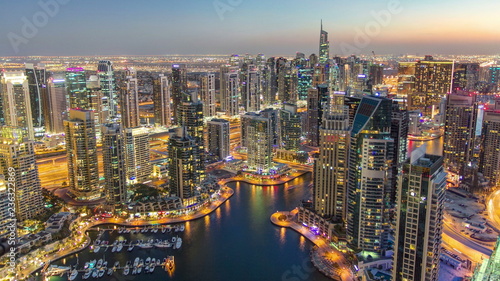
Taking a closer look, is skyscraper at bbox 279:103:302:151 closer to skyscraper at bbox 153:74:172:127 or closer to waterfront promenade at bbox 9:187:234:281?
waterfront promenade at bbox 9:187:234:281

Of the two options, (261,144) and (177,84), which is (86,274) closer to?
(261,144)

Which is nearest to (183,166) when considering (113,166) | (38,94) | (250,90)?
(113,166)

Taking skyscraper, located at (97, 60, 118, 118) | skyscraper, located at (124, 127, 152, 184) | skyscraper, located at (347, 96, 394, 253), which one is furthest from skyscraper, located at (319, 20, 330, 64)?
skyscraper, located at (347, 96, 394, 253)

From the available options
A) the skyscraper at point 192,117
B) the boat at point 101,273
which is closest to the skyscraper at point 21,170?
the boat at point 101,273

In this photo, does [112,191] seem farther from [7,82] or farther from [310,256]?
[7,82]

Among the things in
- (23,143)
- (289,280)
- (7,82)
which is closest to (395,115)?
(289,280)

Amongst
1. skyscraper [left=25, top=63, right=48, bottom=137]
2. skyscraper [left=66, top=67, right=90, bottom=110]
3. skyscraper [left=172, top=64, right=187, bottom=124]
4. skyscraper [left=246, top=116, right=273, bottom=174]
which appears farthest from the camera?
skyscraper [left=172, top=64, right=187, bottom=124]

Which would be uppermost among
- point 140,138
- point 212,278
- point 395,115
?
point 395,115
